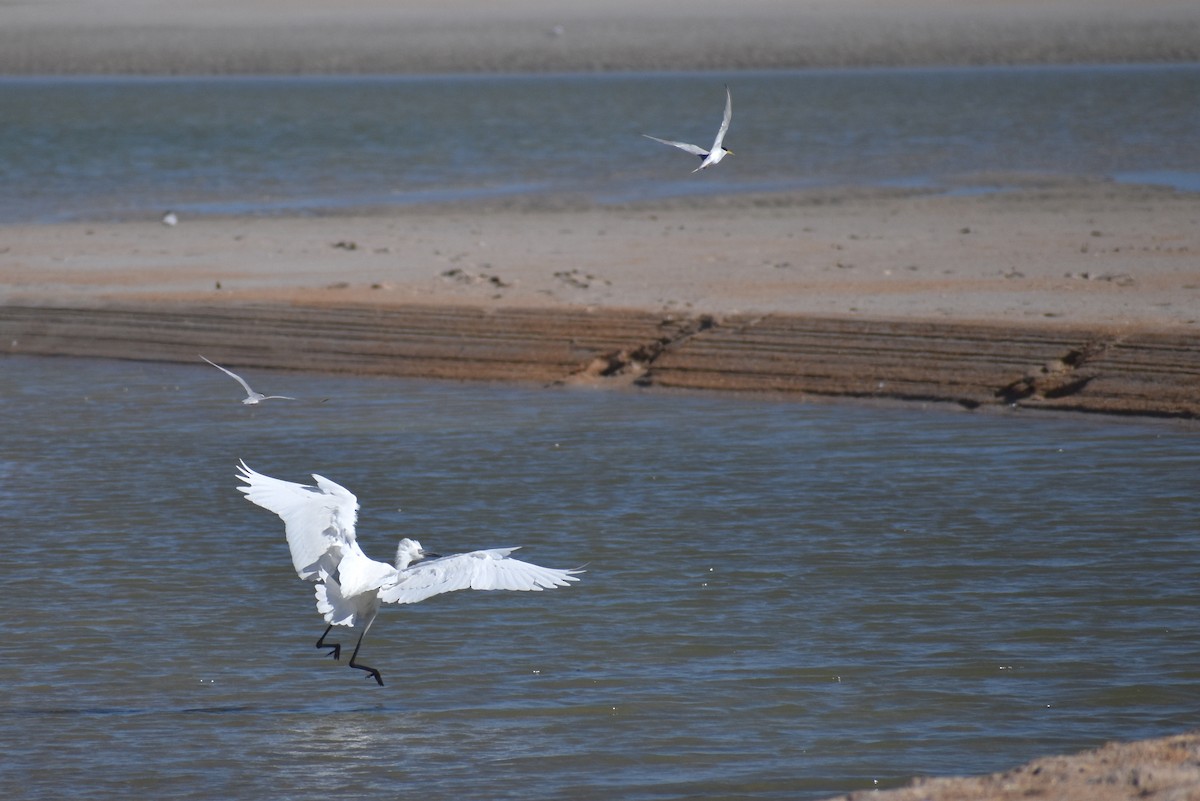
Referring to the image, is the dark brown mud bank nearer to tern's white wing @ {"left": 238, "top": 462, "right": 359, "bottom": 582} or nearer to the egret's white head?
the egret's white head

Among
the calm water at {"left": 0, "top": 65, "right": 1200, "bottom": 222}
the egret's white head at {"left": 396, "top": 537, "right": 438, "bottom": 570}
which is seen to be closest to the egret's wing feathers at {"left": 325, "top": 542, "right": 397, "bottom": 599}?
the egret's white head at {"left": 396, "top": 537, "right": 438, "bottom": 570}

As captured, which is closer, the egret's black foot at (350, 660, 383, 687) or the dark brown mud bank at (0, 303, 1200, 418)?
the egret's black foot at (350, 660, 383, 687)

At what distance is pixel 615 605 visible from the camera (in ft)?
27.2

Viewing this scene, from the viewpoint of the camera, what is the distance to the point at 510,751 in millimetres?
6520

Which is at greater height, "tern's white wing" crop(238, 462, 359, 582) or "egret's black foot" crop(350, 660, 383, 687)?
"tern's white wing" crop(238, 462, 359, 582)

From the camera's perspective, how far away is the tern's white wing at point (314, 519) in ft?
22.8

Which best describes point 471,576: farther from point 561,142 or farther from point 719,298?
point 561,142

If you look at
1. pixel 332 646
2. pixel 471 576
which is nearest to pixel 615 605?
pixel 332 646

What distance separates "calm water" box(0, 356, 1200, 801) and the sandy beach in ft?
2.07

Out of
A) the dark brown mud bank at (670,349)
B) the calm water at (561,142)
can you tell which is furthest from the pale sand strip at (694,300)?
the calm water at (561,142)

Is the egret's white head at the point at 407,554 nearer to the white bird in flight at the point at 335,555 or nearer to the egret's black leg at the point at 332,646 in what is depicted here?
the white bird in flight at the point at 335,555

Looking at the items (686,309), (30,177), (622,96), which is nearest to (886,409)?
(686,309)

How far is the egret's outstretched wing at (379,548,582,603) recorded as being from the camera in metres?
6.38

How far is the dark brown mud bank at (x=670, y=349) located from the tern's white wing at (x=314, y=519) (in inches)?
248
